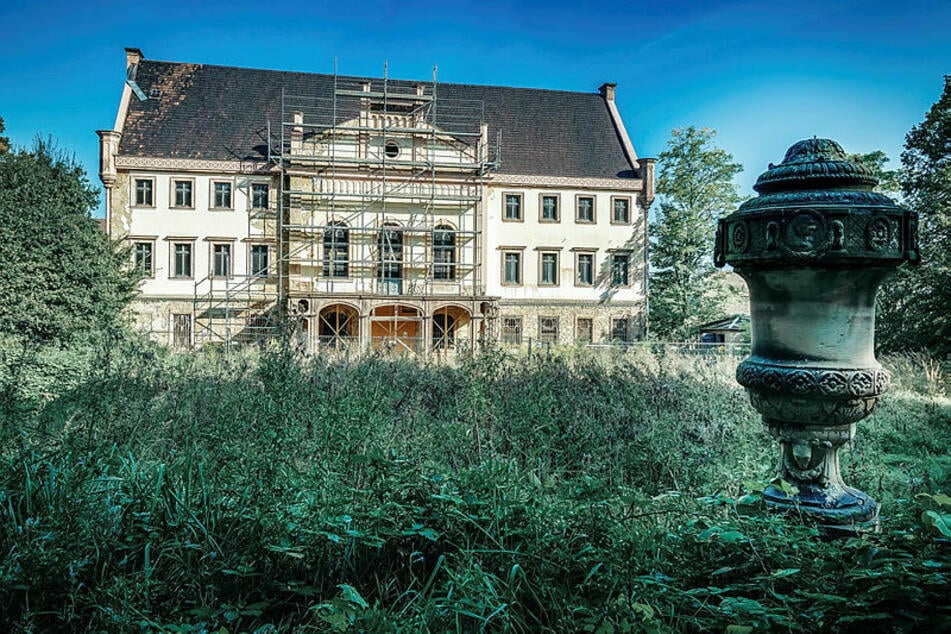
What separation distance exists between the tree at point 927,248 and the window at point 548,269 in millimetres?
13123

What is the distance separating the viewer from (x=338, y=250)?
1096 inches

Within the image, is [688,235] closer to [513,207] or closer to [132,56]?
[513,207]

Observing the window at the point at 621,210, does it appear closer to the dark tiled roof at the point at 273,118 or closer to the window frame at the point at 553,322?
the dark tiled roof at the point at 273,118

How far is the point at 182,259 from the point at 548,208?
16503 mm

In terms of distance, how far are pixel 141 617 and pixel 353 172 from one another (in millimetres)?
26839

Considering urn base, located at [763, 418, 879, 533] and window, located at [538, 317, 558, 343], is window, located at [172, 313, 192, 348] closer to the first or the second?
window, located at [538, 317, 558, 343]

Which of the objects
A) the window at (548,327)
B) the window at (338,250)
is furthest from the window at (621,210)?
the window at (338,250)

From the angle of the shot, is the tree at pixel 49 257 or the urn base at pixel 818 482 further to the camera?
the tree at pixel 49 257

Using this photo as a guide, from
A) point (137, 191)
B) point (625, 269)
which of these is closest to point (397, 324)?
point (625, 269)

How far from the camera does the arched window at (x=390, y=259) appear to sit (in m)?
27.2

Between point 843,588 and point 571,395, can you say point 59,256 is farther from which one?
point 843,588

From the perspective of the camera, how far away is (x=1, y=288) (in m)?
14.4

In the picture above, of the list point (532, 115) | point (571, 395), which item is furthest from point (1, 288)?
point (532, 115)

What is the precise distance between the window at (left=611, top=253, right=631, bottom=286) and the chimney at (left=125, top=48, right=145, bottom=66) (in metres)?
24.2
